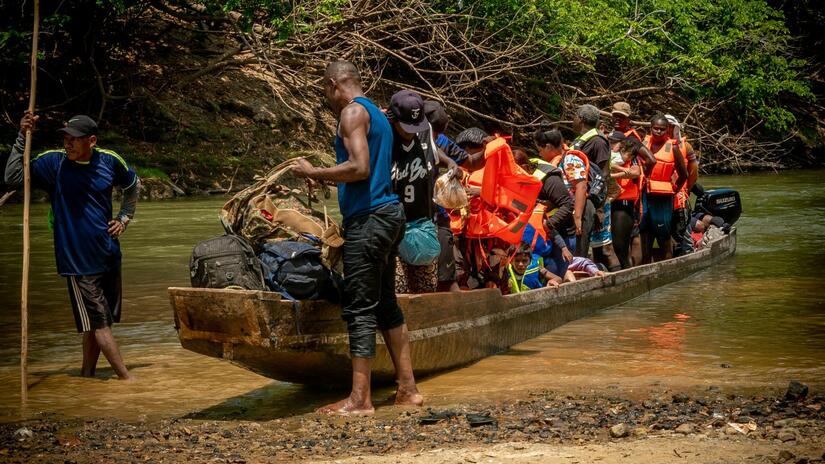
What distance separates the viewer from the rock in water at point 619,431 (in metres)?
5.09

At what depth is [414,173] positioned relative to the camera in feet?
20.4

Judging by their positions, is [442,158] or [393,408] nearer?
[393,408]

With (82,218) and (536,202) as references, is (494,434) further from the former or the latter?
(536,202)

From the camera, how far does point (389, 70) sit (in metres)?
23.6

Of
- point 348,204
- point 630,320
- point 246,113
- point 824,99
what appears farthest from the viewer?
point 824,99

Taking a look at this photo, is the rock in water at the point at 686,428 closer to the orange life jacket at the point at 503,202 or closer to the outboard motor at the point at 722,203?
the orange life jacket at the point at 503,202

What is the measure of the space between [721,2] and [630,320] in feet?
63.6

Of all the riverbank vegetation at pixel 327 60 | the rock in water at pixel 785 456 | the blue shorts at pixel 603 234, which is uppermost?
the riverbank vegetation at pixel 327 60

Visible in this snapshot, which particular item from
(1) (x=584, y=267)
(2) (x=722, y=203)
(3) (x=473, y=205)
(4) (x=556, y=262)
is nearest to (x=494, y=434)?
(3) (x=473, y=205)

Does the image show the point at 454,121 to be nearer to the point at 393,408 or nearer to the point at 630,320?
the point at 630,320

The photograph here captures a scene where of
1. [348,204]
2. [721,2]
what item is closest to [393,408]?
[348,204]

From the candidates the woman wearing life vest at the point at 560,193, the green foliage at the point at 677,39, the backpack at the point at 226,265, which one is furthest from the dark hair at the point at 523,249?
the green foliage at the point at 677,39

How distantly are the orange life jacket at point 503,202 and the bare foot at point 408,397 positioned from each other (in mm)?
1745

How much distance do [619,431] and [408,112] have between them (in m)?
2.07
